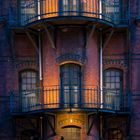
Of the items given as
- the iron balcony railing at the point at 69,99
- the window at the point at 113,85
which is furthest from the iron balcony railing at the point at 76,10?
the iron balcony railing at the point at 69,99

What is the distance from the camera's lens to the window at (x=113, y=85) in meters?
22.1

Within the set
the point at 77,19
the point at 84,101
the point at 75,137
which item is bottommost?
the point at 75,137

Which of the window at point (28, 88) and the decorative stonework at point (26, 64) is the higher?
the decorative stonework at point (26, 64)

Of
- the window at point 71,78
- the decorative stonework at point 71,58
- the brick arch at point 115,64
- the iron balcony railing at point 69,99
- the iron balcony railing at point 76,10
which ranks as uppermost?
the iron balcony railing at point 76,10

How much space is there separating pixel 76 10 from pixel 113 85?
3.72 meters

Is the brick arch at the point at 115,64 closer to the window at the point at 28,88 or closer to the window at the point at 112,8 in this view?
the window at the point at 112,8

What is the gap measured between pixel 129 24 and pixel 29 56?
4562mm

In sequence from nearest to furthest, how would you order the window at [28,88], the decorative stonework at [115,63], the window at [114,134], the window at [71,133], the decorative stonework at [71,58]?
1. the decorative stonework at [71,58]
2. the window at [71,133]
3. the window at [28,88]
4. the window at [114,134]
5. the decorative stonework at [115,63]

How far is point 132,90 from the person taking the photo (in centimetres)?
2214

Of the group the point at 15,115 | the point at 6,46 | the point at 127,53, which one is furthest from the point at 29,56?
the point at 127,53

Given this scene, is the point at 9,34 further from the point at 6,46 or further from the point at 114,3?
the point at 114,3

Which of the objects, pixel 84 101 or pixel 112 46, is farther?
pixel 112 46

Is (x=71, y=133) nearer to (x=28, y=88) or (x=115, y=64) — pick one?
(x=28, y=88)

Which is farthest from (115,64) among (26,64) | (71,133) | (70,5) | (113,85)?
(26,64)
